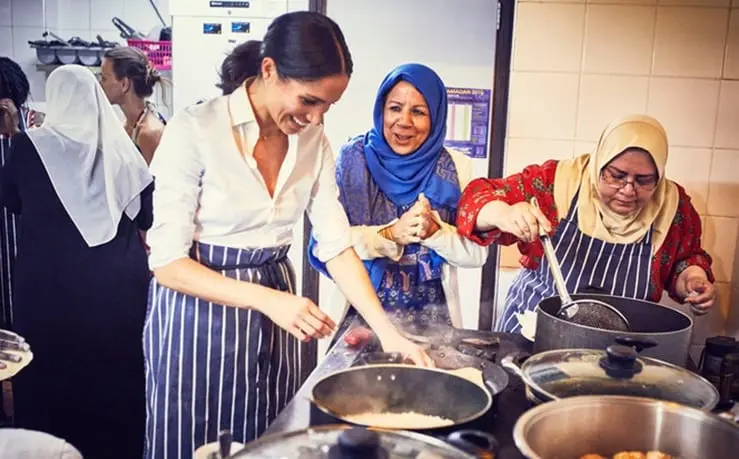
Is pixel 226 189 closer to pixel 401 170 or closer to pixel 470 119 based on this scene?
pixel 401 170

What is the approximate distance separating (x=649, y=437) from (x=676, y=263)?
3.58 ft

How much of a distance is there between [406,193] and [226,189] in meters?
0.78

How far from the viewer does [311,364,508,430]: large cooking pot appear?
100cm

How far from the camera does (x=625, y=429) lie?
2.93 ft

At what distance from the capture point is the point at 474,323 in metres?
3.35

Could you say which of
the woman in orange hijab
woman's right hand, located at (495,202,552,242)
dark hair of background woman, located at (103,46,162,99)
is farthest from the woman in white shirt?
dark hair of background woman, located at (103,46,162,99)

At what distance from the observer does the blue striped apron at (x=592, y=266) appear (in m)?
1.81

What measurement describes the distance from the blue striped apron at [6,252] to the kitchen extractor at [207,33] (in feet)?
3.19

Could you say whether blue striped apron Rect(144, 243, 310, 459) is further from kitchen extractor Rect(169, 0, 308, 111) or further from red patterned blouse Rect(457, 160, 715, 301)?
kitchen extractor Rect(169, 0, 308, 111)

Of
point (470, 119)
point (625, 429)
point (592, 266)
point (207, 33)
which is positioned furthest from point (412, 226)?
point (207, 33)

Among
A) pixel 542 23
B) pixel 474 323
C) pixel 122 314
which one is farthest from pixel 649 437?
pixel 474 323

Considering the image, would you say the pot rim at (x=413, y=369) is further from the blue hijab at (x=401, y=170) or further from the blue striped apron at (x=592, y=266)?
the blue hijab at (x=401, y=170)

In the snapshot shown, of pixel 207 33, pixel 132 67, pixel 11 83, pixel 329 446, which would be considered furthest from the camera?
pixel 207 33

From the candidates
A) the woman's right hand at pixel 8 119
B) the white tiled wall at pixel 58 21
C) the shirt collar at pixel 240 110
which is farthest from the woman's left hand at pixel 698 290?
the white tiled wall at pixel 58 21
